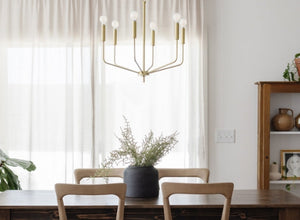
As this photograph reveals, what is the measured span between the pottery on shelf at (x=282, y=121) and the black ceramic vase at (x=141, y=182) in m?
1.51

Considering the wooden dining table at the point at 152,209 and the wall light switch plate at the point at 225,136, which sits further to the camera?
the wall light switch plate at the point at 225,136

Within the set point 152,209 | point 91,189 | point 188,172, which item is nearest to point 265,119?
point 188,172

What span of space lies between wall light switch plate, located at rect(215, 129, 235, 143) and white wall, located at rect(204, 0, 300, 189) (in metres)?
0.04

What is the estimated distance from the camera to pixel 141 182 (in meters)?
2.54

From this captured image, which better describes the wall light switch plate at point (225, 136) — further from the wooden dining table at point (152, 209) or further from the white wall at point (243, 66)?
the wooden dining table at point (152, 209)

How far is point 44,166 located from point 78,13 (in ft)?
4.54

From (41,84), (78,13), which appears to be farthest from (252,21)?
(41,84)

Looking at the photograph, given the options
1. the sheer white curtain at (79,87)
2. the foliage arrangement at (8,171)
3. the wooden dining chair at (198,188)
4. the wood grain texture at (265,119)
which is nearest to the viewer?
the wooden dining chair at (198,188)

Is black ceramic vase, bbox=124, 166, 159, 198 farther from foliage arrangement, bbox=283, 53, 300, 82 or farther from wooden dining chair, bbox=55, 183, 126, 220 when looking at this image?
foliage arrangement, bbox=283, 53, 300, 82

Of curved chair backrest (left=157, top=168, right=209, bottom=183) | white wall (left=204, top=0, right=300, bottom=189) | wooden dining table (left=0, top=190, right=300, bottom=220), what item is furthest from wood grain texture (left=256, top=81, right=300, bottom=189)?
wooden dining table (left=0, top=190, right=300, bottom=220)

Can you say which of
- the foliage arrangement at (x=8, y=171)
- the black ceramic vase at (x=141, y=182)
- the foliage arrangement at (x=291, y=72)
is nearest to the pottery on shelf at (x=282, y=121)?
the foliage arrangement at (x=291, y=72)

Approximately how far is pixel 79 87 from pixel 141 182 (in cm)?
153

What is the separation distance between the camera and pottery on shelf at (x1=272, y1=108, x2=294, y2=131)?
3.60 m

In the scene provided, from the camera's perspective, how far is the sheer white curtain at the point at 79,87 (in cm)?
376
